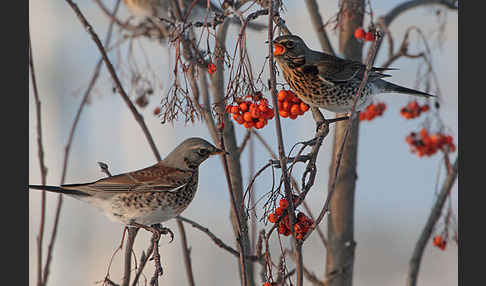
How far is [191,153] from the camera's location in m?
1.71

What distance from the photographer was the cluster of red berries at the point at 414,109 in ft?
7.70

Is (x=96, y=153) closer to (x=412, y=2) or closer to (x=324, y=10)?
(x=324, y=10)

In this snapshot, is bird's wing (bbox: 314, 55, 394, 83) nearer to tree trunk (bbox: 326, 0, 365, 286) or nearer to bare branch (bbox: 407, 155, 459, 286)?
tree trunk (bbox: 326, 0, 365, 286)

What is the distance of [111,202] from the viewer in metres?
1.69

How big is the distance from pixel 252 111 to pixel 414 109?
131cm

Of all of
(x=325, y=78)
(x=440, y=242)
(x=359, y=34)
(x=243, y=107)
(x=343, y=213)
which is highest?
(x=359, y=34)

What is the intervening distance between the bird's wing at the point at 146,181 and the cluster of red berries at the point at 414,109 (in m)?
1.10

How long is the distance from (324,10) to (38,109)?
2.92 metres

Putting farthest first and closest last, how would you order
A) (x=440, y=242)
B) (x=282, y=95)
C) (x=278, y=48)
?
(x=440, y=242)
(x=278, y=48)
(x=282, y=95)

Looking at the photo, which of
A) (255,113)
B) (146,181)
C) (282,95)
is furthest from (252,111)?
(146,181)

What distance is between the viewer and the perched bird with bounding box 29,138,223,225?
1646 mm

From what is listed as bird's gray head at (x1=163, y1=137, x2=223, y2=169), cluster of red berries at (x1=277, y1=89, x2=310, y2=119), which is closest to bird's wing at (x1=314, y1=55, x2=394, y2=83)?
cluster of red berries at (x1=277, y1=89, x2=310, y2=119)

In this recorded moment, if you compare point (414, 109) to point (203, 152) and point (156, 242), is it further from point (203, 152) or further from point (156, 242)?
→ point (156, 242)

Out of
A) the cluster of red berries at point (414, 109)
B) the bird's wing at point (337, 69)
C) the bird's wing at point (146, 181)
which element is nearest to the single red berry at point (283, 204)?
the bird's wing at point (146, 181)
